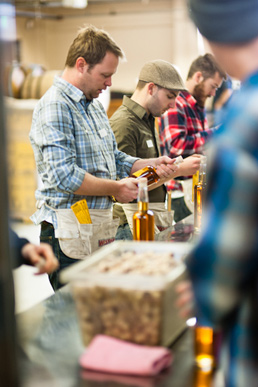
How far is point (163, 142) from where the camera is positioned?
13.7ft

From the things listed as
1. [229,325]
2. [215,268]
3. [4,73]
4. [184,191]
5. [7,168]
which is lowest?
[184,191]

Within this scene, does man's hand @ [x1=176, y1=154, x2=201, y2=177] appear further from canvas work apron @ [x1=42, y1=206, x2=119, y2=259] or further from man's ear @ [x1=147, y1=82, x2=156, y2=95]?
canvas work apron @ [x1=42, y1=206, x2=119, y2=259]

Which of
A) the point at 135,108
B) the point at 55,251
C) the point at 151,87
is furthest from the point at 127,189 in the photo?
the point at 151,87

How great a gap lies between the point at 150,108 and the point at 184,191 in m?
0.88

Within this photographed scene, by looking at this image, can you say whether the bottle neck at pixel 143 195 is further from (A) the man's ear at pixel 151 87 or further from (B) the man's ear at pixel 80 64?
(A) the man's ear at pixel 151 87

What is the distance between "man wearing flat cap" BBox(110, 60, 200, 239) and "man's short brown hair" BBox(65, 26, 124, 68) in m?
0.70

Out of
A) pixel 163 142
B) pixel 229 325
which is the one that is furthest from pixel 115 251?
pixel 163 142

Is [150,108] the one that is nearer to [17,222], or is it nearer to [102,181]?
[102,181]

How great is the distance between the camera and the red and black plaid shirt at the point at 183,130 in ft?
13.5

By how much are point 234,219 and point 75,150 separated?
1.82 metres

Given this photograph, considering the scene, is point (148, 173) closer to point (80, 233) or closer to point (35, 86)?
point (80, 233)

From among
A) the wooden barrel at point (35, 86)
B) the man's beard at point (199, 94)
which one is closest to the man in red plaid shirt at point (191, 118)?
the man's beard at point (199, 94)

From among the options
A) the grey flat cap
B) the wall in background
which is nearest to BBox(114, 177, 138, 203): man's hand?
the grey flat cap

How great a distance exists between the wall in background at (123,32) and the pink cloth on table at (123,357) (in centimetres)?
1121
